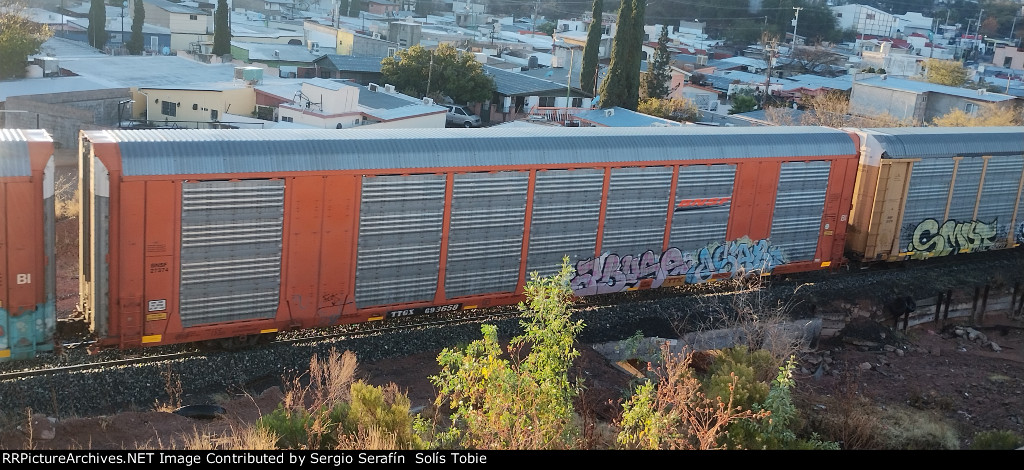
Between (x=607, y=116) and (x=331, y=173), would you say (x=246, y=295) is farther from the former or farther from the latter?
(x=607, y=116)

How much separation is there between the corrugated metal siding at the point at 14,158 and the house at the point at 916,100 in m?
41.2

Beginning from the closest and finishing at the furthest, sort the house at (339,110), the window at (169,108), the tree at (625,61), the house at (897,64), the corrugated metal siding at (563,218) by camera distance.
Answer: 1. the corrugated metal siding at (563,218)
2. the house at (339,110)
3. the window at (169,108)
4. the tree at (625,61)
5. the house at (897,64)

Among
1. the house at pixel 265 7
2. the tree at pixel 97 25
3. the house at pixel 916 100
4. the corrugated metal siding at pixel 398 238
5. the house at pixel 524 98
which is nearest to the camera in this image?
the corrugated metal siding at pixel 398 238

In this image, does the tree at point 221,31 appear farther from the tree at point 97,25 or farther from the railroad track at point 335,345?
the railroad track at point 335,345

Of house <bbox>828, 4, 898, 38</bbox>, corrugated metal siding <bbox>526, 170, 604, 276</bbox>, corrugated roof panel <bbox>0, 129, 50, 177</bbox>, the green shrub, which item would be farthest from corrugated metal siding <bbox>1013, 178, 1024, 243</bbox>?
house <bbox>828, 4, 898, 38</bbox>

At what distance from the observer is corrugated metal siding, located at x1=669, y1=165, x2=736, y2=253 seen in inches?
681

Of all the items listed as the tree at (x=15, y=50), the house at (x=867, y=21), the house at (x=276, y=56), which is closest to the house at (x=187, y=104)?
the tree at (x=15, y=50)

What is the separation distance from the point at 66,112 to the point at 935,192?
2777 cm

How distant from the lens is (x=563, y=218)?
16.0 meters

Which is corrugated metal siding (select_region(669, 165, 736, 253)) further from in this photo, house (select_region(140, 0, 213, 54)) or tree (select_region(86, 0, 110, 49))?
house (select_region(140, 0, 213, 54))

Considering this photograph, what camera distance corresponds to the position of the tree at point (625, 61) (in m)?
42.8

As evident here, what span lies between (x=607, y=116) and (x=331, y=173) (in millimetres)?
28140

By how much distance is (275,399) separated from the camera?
41.5 ft

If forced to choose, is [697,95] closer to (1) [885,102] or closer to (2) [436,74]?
(1) [885,102]
